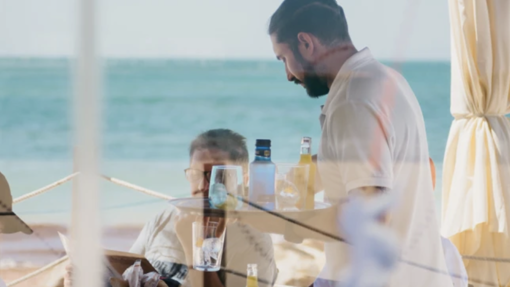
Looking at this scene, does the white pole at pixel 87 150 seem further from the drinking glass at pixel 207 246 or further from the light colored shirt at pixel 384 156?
the light colored shirt at pixel 384 156

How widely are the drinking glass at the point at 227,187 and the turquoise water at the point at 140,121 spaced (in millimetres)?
133

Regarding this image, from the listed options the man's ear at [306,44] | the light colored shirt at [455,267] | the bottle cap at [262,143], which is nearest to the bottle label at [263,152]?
the bottle cap at [262,143]

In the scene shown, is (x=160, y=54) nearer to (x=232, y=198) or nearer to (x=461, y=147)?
(x=232, y=198)

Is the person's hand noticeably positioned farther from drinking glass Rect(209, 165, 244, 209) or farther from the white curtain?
the white curtain

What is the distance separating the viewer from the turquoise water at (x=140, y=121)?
5.33ft

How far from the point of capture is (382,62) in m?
1.57

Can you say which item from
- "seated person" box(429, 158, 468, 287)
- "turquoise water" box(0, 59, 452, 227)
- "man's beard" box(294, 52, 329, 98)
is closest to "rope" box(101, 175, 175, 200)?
"turquoise water" box(0, 59, 452, 227)

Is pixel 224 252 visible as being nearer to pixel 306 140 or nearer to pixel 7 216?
pixel 306 140

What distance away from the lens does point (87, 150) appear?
1312 millimetres

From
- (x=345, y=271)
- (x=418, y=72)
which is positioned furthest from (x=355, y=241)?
(x=418, y=72)

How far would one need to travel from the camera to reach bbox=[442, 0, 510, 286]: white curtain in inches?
75.6

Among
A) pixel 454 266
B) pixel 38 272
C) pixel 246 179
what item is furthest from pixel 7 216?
pixel 454 266

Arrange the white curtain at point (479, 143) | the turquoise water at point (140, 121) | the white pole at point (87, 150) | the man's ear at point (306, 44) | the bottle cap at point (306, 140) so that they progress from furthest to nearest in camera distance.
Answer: the white curtain at point (479, 143)
the bottle cap at point (306, 140)
the turquoise water at point (140, 121)
the man's ear at point (306, 44)
the white pole at point (87, 150)

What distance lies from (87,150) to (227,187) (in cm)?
37
